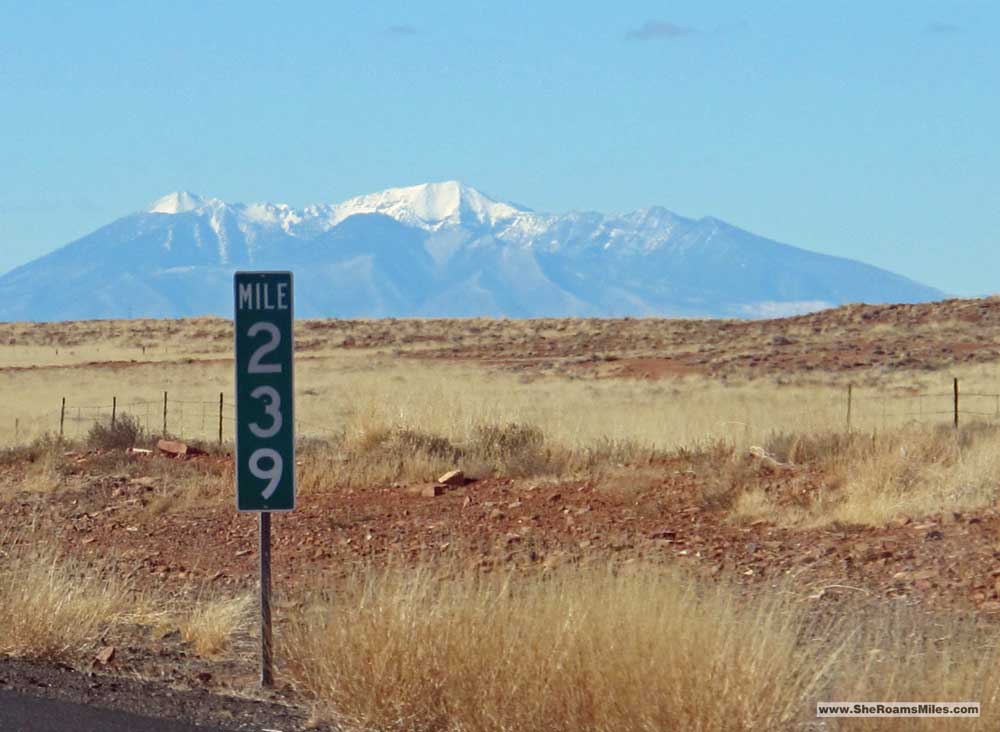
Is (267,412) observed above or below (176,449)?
above

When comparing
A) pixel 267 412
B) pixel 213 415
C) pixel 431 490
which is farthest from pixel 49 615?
pixel 213 415

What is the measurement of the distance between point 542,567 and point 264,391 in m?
3.78

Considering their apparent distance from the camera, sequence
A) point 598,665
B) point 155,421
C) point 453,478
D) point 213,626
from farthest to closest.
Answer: point 155,421
point 453,478
point 213,626
point 598,665

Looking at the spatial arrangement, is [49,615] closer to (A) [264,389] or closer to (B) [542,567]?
(A) [264,389]

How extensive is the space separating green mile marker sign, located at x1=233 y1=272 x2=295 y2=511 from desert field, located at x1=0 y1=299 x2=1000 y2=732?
0.77 metres

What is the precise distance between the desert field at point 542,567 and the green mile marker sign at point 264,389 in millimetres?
771

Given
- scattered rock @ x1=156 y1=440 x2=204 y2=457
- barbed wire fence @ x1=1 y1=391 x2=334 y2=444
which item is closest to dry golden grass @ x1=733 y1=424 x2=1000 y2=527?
scattered rock @ x1=156 y1=440 x2=204 y2=457

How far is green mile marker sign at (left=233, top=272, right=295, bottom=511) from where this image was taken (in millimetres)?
8109

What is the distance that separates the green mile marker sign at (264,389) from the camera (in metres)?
8.11

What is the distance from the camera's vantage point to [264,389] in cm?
817

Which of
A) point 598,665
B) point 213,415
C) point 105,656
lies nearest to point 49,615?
point 105,656

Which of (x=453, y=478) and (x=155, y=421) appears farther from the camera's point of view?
(x=155, y=421)

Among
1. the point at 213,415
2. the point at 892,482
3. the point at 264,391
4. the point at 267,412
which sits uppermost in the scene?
the point at 264,391

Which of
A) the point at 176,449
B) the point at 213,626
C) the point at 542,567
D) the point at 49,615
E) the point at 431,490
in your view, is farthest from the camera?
the point at 176,449
